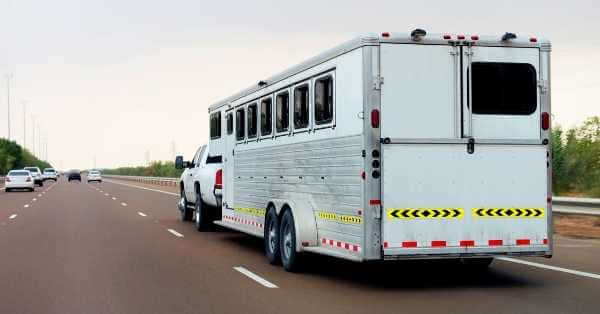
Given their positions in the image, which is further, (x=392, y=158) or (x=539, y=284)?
(x=539, y=284)

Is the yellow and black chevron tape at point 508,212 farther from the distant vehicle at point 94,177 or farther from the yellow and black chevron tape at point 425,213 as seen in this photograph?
the distant vehicle at point 94,177

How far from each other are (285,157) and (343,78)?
98.3 inches

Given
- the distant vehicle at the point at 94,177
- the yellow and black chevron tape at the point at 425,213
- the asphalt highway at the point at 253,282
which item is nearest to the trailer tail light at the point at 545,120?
the yellow and black chevron tape at the point at 425,213

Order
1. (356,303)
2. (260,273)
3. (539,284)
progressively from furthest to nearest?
(260,273) < (539,284) < (356,303)

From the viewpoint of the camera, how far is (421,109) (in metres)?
9.52

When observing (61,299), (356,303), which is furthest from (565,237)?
(61,299)

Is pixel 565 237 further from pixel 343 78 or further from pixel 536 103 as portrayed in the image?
pixel 343 78

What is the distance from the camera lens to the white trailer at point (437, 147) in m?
9.37

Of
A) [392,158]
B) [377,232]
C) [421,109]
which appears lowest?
[377,232]

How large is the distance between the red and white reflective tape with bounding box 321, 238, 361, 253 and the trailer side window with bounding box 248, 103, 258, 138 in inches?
148

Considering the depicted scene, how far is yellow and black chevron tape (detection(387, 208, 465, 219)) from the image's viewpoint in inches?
369

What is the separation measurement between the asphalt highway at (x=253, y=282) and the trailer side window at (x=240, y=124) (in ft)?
6.91

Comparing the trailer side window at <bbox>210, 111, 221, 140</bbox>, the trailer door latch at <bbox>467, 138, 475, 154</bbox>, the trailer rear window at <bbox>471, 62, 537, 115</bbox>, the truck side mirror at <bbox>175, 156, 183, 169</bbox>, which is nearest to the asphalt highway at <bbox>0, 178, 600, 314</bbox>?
the trailer door latch at <bbox>467, 138, 475, 154</bbox>

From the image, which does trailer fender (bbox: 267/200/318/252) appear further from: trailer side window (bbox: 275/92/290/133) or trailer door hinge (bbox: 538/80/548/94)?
trailer door hinge (bbox: 538/80/548/94)
